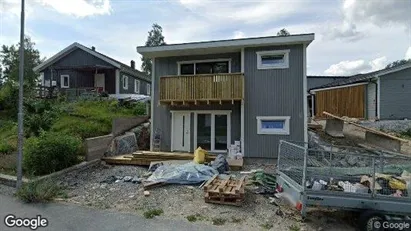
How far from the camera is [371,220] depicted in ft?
19.2

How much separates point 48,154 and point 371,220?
9.35m

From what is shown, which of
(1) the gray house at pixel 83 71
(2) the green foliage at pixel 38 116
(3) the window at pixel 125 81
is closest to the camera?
(2) the green foliage at pixel 38 116

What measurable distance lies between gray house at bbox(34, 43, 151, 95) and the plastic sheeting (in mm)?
18984

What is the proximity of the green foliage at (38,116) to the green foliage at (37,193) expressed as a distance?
17.9 ft

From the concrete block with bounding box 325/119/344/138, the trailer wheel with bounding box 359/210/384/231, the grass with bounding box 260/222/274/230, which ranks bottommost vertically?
the grass with bounding box 260/222/274/230

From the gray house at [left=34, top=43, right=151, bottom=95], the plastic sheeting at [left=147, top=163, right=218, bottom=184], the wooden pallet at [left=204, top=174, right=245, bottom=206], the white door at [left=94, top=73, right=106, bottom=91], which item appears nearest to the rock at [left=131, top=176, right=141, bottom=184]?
the plastic sheeting at [left=147, top=163, right=218, bottom=184]

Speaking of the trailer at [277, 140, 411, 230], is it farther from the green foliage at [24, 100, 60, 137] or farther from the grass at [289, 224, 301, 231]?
the green foliage at [24, 100, 60, 137]

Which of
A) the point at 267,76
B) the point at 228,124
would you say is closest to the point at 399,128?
the point at 267,76

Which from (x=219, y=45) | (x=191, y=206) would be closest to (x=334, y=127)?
(x=219, y=45)

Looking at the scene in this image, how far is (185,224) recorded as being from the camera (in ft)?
20.3

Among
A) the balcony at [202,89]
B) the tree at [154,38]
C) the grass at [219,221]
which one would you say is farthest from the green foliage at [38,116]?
the tree at [154,38]

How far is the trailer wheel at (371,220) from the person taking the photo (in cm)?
588

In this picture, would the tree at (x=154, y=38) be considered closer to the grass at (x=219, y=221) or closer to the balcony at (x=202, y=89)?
the balcony at (x=202, y=89)

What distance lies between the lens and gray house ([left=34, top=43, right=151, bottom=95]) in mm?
26781
